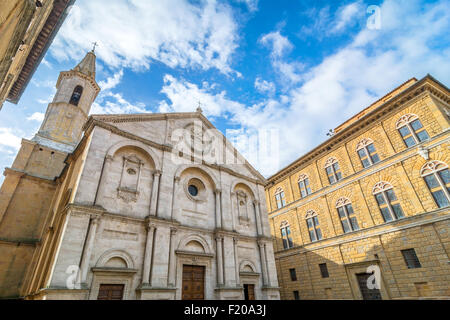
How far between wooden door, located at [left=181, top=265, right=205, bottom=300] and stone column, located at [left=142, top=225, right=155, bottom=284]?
8.22 ft

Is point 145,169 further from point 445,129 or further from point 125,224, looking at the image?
point 445,129

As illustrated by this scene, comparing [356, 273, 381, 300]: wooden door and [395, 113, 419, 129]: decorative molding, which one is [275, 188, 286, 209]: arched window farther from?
[395, 113, 419, 129]: decorative molding

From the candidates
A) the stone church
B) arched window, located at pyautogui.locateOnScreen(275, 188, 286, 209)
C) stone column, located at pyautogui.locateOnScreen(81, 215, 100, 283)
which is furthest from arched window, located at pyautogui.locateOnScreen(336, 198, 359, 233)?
stone column, located at pyautogui.locateOnScreen(81, 215, 100, 283)

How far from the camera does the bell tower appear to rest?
78.4 ft

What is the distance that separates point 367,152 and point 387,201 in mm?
5099

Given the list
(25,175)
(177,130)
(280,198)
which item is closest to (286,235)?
(280,198)

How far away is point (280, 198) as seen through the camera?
32.2 metres

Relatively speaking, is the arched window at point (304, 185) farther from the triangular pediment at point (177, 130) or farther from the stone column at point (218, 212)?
the stone column at point (218, 212)

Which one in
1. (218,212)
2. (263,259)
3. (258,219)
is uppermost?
(258,219)

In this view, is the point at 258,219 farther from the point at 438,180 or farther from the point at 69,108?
the point at 69,108

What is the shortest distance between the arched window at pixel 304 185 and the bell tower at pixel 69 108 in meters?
26.4

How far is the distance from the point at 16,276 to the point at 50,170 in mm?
9165
